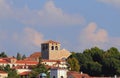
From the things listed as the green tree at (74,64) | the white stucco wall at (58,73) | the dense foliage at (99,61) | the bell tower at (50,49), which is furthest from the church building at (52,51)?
the white stucco wall at (58,73)

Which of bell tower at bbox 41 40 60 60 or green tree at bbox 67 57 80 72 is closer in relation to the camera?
green tree at bbox 67 57 80 72

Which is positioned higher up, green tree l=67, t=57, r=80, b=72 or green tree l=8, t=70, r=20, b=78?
green tree l=67, t=57, r=80, b=72

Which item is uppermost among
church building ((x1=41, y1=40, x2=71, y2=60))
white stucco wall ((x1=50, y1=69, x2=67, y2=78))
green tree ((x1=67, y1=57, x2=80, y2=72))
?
church building ((x1=41, y1=40, x2=71, y2=60))

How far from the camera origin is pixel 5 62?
86.1 metres

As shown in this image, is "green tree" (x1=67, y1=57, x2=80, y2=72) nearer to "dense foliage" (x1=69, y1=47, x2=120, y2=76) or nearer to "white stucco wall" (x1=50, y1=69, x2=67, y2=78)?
"dense foliage" (x1=69, y1=47, x2=120, y2=76)

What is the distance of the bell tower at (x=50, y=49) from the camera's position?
337 feet

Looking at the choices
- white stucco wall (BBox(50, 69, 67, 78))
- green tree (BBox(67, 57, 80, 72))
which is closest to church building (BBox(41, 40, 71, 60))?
green tree (BBox(67, 57, 80, 72))

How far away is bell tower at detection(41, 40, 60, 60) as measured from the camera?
337 ft

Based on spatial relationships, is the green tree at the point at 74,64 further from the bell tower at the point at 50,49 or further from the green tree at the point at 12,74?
the bell tower at the point at 50,49

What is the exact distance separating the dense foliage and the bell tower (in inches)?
616

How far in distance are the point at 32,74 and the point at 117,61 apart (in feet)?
55.4

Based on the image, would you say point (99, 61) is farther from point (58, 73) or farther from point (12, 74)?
point (58, 73)

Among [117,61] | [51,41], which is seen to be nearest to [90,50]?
[117,61]

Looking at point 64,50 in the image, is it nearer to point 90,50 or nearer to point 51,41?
point 51,41
